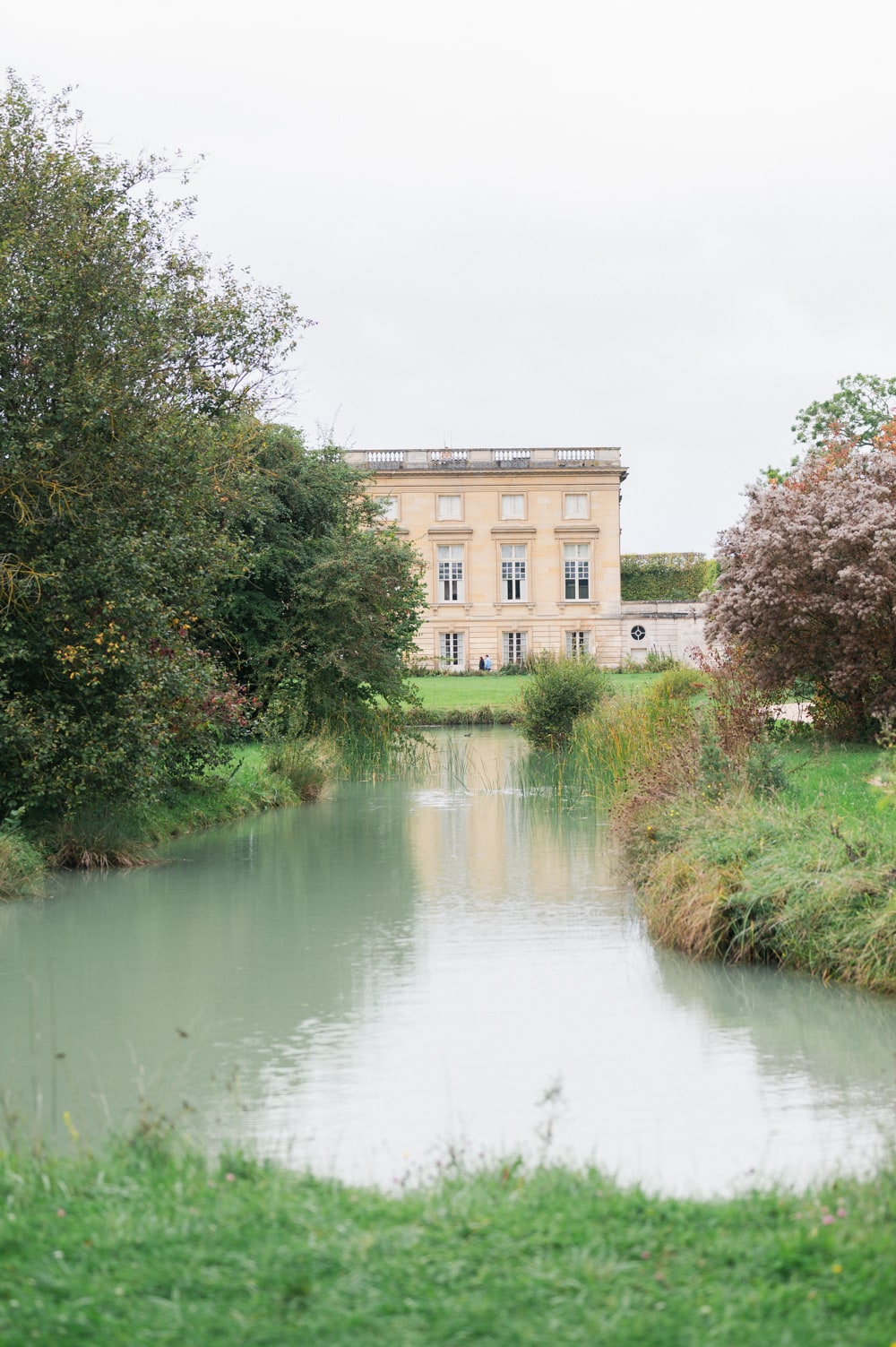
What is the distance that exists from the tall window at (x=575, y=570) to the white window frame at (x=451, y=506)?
4955 mm

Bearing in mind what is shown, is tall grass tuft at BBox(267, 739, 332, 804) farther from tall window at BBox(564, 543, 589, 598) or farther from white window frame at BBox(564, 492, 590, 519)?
white window frame at BBox(564, 492, 590, 519)

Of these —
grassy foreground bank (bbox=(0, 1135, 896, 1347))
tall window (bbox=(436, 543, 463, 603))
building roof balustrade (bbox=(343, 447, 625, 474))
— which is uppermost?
building roof balustrade (bbox=(343, 447, 625, 474))

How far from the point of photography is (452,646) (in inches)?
2477

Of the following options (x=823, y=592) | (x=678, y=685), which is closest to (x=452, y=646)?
(x=678, y=685)

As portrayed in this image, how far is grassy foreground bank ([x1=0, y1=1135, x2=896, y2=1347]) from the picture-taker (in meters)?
3.53

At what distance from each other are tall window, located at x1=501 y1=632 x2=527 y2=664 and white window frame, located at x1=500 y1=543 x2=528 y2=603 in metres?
1.55

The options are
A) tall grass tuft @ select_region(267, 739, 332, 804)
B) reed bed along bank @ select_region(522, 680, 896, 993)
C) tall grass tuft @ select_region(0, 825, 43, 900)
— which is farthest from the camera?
tall grass tuft @ select_region(267, 739, 332, 804)

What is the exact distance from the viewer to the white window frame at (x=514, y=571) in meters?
62.9

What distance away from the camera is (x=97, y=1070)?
23.6 ft

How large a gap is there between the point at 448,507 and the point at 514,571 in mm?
4095

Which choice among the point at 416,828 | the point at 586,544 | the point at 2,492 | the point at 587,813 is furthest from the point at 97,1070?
the point at 586,544

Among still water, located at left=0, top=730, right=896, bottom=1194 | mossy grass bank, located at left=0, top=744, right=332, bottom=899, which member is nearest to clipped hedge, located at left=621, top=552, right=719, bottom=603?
mossy grass bank, located at left=0, top=744, right=332, bottom=899

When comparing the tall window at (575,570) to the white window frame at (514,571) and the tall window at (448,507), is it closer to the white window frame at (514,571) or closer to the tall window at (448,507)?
the white window frame at (514,571)

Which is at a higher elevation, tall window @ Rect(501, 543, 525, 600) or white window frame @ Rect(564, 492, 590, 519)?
white window frame @ Rect(564, 492, 590, 519)
